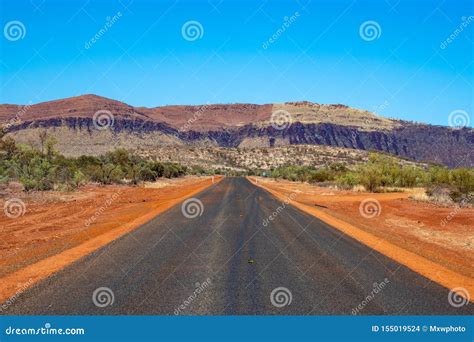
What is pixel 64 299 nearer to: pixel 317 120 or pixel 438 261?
pixel 438 261

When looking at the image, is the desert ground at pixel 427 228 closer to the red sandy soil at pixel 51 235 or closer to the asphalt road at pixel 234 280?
the asphalt road at pixel 234 280

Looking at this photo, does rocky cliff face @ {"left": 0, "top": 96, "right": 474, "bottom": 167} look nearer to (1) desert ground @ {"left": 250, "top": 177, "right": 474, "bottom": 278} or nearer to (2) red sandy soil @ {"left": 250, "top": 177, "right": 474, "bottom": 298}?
(1) desert ground @ {"left": 250, "top": 177, "right": 474, "bottom": 278}

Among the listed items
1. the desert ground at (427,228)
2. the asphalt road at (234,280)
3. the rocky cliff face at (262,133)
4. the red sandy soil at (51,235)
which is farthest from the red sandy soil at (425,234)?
the rocky cliff face at (262,133)

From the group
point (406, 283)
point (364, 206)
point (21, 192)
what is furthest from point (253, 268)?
point (21, 192)

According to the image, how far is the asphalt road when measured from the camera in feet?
22.8

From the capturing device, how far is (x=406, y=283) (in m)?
8.76

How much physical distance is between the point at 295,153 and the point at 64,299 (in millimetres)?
119917

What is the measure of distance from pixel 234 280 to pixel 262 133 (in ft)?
551

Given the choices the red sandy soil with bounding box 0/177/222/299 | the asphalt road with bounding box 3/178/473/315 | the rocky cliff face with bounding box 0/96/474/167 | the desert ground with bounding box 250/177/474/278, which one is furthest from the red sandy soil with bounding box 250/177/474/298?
the rocky cliff face with bounding box 0/96/474/167

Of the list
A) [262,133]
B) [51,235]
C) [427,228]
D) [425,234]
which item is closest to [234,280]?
[51,235]

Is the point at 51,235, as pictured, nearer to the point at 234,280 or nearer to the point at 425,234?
the point at 234,280

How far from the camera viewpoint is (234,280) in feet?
27.8

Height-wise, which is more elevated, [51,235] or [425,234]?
[425,234]

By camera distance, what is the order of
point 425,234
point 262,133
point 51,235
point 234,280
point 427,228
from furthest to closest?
point 262,133 → point 427,228 → point 425,234 → point 51,235 → point 234,280
